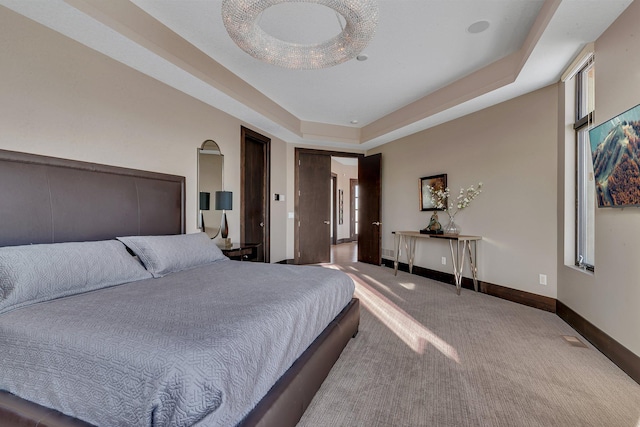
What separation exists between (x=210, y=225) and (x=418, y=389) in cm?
317

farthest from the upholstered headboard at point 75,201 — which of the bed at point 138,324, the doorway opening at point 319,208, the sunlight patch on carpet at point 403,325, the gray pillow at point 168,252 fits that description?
the doorway opening at point 319,208

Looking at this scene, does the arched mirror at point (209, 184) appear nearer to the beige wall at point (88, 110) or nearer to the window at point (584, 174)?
the beige wall at point (88, 110)

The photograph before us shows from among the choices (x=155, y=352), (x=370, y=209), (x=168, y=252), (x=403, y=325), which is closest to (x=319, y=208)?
(x=370, y=209)

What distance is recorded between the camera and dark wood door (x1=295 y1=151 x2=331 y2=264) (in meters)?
6.33

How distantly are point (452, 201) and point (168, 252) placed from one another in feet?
13.6

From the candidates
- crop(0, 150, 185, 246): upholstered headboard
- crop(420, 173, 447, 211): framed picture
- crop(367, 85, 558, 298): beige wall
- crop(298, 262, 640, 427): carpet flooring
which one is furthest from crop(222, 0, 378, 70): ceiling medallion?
crop(420, 173, 447, 211): framed picture

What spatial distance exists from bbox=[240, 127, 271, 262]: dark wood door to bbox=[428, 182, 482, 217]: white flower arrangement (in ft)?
10.00

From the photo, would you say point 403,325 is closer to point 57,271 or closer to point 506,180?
point 506,180

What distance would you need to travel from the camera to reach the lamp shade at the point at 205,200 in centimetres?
387

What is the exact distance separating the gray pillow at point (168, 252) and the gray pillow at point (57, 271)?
0.18 metres

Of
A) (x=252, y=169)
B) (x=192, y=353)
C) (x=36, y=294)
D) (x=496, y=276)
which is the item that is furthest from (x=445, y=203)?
(x=36, y=294)

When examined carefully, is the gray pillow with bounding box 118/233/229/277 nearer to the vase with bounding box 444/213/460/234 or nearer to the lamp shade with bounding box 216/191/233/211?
the lamp shade with bounding box 216/191/233/211

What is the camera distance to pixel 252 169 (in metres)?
5.30

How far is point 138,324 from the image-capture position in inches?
51.6
